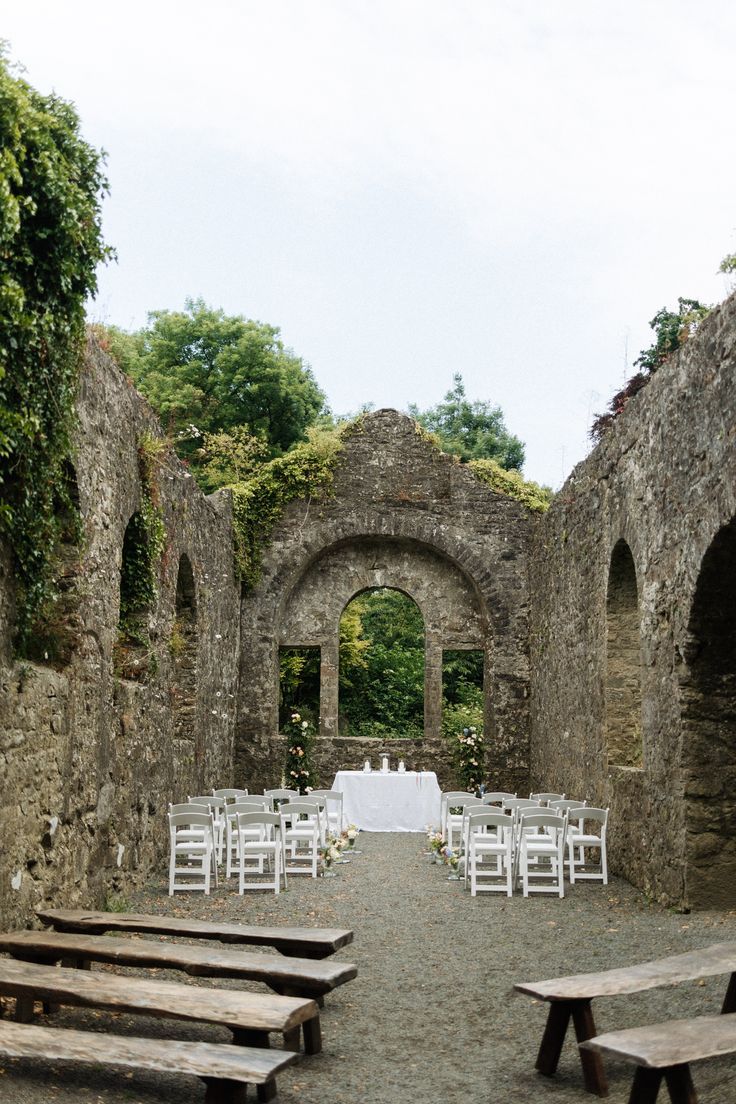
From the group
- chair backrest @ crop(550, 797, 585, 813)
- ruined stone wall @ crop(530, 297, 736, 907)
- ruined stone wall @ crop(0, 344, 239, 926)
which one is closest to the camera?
ruined stone wall @ crop(0, 344, 239, 926)

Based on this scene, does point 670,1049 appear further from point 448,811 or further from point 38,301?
point 448,811

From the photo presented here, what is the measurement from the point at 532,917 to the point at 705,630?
245cm

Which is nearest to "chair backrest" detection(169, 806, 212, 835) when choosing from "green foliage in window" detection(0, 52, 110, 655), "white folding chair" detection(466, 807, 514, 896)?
"white folding chair" detection(466, 807, 514, 896)

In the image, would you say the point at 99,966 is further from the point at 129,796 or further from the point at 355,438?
the point at 355,438

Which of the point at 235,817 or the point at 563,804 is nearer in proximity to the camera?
the point at 235,817

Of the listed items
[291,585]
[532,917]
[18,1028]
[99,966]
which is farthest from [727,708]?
[291,585]

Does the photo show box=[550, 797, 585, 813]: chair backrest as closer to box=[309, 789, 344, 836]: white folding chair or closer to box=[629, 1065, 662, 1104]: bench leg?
box=[309, 789, 344, 836]: white folding chair

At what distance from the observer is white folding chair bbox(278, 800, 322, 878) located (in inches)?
365

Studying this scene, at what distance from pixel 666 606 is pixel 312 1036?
467 cm

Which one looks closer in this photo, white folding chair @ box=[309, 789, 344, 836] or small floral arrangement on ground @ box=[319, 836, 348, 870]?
small floral arrangement on ground @ box=[319, 836, 348, 870]

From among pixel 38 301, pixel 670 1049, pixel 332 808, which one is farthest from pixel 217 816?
pixel 670 1049

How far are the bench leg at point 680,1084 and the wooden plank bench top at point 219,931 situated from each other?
1846mm

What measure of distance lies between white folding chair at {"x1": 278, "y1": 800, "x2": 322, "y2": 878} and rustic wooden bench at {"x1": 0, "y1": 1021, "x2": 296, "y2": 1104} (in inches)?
204

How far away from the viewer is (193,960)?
4.49m
